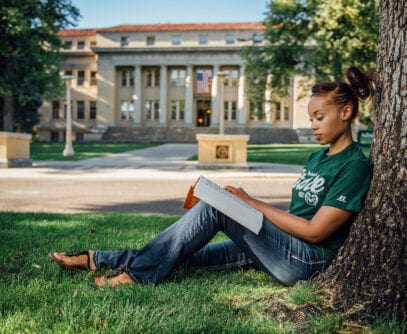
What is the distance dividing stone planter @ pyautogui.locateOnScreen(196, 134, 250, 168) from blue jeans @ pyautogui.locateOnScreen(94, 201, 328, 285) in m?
13.7

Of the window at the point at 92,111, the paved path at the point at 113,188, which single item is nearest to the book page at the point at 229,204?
the paved path at the point at 113,188

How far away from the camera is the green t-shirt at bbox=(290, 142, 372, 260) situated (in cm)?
262

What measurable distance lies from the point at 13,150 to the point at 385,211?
16639 mm

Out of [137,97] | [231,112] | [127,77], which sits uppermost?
[127,77]

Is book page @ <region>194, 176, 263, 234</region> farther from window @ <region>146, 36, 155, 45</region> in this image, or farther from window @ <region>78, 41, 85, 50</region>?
window @ <region>78, 41, 85, 50</region>

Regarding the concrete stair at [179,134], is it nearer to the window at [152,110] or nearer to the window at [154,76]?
the window at [152,110]

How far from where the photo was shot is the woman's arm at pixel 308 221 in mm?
2639

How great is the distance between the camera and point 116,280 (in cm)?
301

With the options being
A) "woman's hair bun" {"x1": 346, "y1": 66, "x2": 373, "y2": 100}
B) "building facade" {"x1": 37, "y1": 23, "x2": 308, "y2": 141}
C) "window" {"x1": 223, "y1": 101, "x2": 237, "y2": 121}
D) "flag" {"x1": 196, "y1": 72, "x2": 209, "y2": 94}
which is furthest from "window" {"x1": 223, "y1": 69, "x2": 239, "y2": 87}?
"woman's hair bun" {"x1": 346, "y1": 66, "x2": 373, "y2": 100}

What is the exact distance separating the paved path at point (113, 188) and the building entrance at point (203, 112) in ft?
126

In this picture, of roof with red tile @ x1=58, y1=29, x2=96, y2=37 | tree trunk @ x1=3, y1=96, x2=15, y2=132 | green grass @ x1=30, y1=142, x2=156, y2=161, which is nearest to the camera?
green grass @ x1=30, y1=142, x2=156, y2=161

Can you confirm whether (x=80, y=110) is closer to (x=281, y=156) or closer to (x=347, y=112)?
(x=281, y=156)

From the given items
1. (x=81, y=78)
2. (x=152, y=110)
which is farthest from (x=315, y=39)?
(x=81, y=78)

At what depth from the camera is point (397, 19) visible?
242 cm
